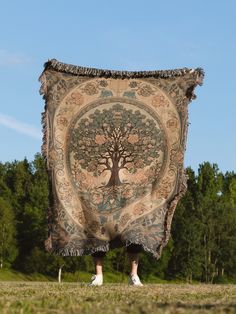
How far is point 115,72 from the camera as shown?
18453 millimetres

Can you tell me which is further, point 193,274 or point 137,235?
point 193,274

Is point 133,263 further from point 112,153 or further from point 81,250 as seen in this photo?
point 112,153

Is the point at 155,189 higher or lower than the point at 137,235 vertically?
higher

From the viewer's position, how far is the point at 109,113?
18141mm

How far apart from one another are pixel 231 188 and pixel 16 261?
120 feet

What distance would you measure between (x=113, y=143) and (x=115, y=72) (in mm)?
1854

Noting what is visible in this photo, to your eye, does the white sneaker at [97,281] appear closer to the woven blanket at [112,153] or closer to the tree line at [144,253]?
the woven blanket at [112,153]

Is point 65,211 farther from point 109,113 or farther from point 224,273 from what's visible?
point 224,273

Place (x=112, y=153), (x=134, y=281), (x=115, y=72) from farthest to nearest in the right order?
(x=115, y=72) → (x=112, y=153) → (x=134, y=281)

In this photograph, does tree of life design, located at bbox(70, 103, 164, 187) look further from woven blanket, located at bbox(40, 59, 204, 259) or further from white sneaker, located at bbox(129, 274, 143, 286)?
white sneaker, located at bbox(129, 274, 143, 286)

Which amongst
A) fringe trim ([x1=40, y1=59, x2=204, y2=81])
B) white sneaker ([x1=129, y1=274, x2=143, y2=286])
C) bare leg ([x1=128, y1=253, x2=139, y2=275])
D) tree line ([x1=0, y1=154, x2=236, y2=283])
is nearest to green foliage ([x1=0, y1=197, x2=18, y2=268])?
tree line ([x1=0, y1=154, x2=236, y2=283])

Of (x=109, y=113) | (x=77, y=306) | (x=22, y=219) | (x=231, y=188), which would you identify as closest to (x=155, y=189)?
(x=109, y=113)

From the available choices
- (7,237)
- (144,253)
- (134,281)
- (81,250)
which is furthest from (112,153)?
(7,237)

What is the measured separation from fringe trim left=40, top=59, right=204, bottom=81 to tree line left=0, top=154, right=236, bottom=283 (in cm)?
4237
